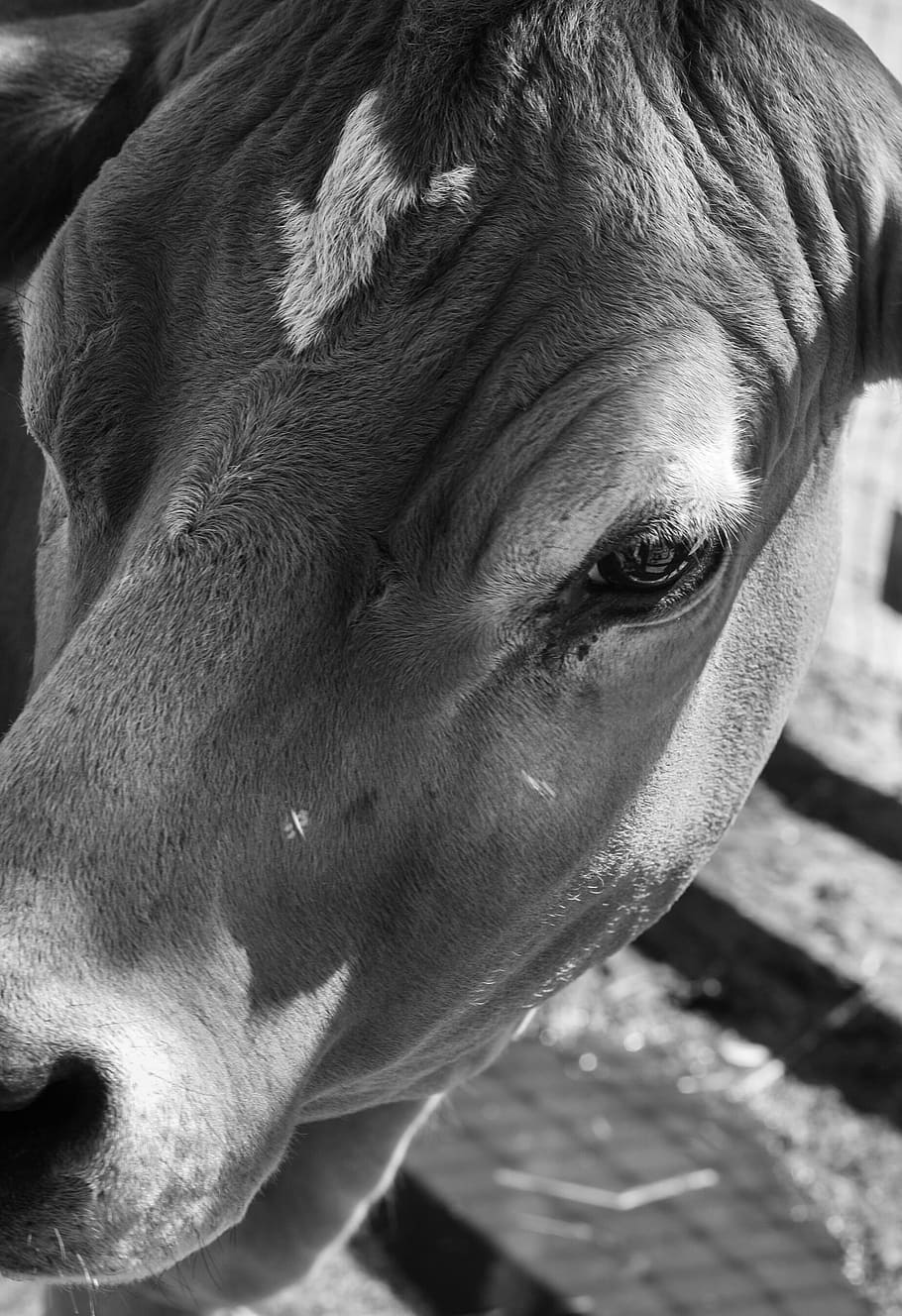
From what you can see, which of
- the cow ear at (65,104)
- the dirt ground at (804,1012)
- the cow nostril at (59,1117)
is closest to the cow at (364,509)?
the cow nostril at (59,1117)

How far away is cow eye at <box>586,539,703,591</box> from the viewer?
60.7 inches

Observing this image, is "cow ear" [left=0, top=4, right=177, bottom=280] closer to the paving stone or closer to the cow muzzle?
the cow muzzle

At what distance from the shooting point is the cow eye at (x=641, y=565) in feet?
5.06

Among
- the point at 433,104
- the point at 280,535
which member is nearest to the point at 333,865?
the point at 280,535

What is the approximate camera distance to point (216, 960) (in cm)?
155

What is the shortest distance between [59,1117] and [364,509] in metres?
0.62

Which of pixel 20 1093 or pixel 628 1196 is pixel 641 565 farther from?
pixel 628 1196

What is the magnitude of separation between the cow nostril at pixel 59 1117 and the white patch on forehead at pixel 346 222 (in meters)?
0.70

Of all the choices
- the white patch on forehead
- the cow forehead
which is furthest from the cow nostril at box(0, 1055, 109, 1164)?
the white patch on forehead

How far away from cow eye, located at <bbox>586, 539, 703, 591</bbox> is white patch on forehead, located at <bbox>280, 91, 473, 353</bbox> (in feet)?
1.14

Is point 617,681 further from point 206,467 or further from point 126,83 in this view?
point 126,83

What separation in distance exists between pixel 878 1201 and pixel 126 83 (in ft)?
10.2

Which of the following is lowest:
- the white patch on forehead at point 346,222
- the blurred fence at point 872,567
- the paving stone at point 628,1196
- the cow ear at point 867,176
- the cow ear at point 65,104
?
the paving stone at point 628,1196

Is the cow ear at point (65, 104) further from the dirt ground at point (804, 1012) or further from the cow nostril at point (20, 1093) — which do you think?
the dirt ground at point (804, 1012)
